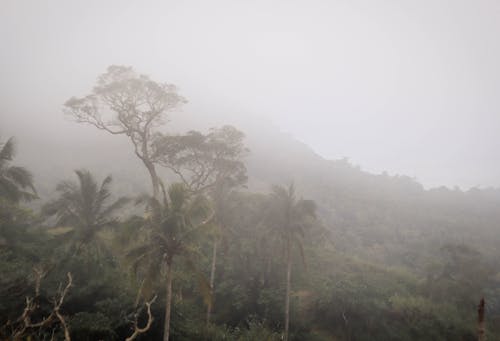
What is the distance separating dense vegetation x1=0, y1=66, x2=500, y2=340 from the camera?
13234 mm

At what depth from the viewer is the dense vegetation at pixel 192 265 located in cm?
1323

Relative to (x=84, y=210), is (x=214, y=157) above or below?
above

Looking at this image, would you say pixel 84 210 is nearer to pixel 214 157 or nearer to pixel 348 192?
pixel 214 157

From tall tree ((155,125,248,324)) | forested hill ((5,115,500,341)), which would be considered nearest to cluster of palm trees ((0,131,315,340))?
forested hill ((5,115,500,341))

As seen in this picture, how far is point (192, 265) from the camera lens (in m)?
12.8

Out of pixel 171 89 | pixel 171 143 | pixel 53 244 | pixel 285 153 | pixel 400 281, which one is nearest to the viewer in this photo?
pixel 53 244

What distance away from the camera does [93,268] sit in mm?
16672

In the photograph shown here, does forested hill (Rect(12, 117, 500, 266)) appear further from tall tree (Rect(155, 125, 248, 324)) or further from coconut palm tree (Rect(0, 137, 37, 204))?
tall tree (Rect(155, 125, 248, 324))

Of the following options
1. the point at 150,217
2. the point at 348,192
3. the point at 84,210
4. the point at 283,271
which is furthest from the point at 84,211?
the point at 348,192

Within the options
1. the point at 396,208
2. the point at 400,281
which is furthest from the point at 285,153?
the point at 400,281

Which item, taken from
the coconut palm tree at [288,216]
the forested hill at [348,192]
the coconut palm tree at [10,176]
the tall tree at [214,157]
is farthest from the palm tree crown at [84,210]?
the forested hill at [348,192]

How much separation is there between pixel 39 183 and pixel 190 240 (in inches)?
1783

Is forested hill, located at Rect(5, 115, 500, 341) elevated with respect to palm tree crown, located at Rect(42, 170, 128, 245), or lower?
lower

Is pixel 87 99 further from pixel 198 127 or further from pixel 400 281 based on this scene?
pixel 198 127
